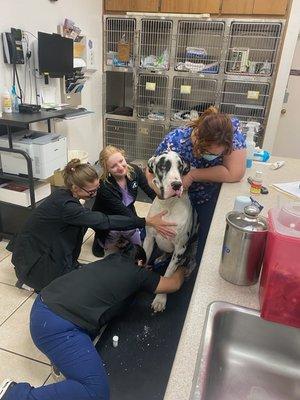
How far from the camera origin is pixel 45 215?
1.92 m

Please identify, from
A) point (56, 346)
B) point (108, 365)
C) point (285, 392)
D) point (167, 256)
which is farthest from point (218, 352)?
point (167, 256)

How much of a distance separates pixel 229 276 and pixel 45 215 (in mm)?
1290

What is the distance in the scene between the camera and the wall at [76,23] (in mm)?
2838

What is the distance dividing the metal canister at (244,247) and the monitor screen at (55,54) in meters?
2.82

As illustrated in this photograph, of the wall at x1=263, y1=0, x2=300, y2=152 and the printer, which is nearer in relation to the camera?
the printer

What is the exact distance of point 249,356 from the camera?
37.4 inches

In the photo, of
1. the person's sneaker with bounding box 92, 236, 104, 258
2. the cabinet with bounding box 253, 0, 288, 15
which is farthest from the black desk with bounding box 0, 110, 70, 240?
the cabinet with bounding box 253, 0, 288, 15

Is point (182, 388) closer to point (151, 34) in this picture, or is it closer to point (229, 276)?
point (229, 276)

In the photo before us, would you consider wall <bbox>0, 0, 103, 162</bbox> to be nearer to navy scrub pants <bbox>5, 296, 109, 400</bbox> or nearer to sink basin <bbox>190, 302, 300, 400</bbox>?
navy scrub pants <bbox>5, 296, 109, 400</bbox>

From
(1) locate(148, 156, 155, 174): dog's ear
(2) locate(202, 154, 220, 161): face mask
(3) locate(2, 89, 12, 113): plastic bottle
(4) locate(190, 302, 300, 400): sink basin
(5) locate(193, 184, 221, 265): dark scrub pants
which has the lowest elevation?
(5) locate(193, 184, 221, 265): dark scrub pants

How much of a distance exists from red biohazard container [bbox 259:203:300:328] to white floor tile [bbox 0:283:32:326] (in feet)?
5.49

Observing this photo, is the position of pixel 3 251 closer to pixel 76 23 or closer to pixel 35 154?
pixel 35 154

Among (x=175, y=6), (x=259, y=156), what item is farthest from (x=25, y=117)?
(x=175, y=6)

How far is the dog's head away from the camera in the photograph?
1.62m
